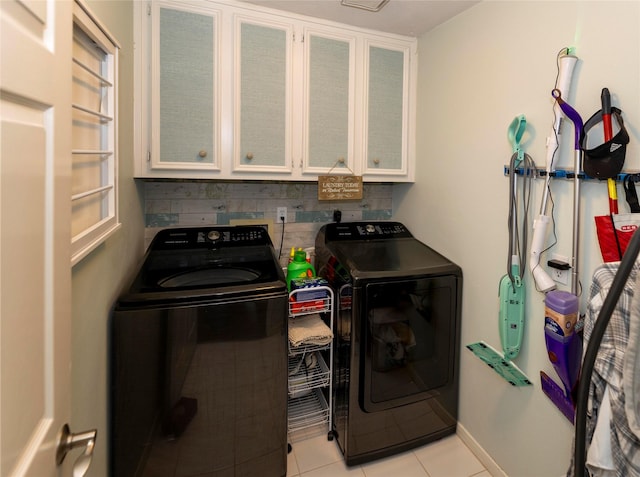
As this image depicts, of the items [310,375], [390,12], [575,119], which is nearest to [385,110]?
[390,12]

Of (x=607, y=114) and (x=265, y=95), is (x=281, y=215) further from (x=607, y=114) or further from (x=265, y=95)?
(x=607, y=114)

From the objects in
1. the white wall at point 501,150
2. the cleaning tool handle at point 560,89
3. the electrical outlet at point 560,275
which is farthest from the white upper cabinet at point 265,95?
the electrical outlet at point 560,275

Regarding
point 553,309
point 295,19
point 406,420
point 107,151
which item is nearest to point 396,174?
point 295,19

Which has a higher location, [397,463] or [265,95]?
[265,95]

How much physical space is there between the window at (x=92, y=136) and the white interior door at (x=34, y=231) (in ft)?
0.95

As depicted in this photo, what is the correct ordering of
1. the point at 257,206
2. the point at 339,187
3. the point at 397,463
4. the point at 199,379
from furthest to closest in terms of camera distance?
the point at 257,206 < the point at 339,187 < the point at 397,463 < the point at 199,379

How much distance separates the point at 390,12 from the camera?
5.75ft

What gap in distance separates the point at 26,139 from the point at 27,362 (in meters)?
0.33

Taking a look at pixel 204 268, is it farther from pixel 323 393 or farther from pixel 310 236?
pixel 323 393

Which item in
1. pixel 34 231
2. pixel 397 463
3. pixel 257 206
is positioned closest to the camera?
pixel 34 231

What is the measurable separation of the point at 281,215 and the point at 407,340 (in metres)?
1.11

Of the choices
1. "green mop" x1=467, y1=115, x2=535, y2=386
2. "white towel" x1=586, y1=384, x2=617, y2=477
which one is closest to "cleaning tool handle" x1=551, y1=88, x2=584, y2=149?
"green mop" x1=467, y1=115, x2=535, y2=386

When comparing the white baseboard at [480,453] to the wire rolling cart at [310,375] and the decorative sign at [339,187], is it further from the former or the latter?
the decorative sign at [339,187]

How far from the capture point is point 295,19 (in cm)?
179
